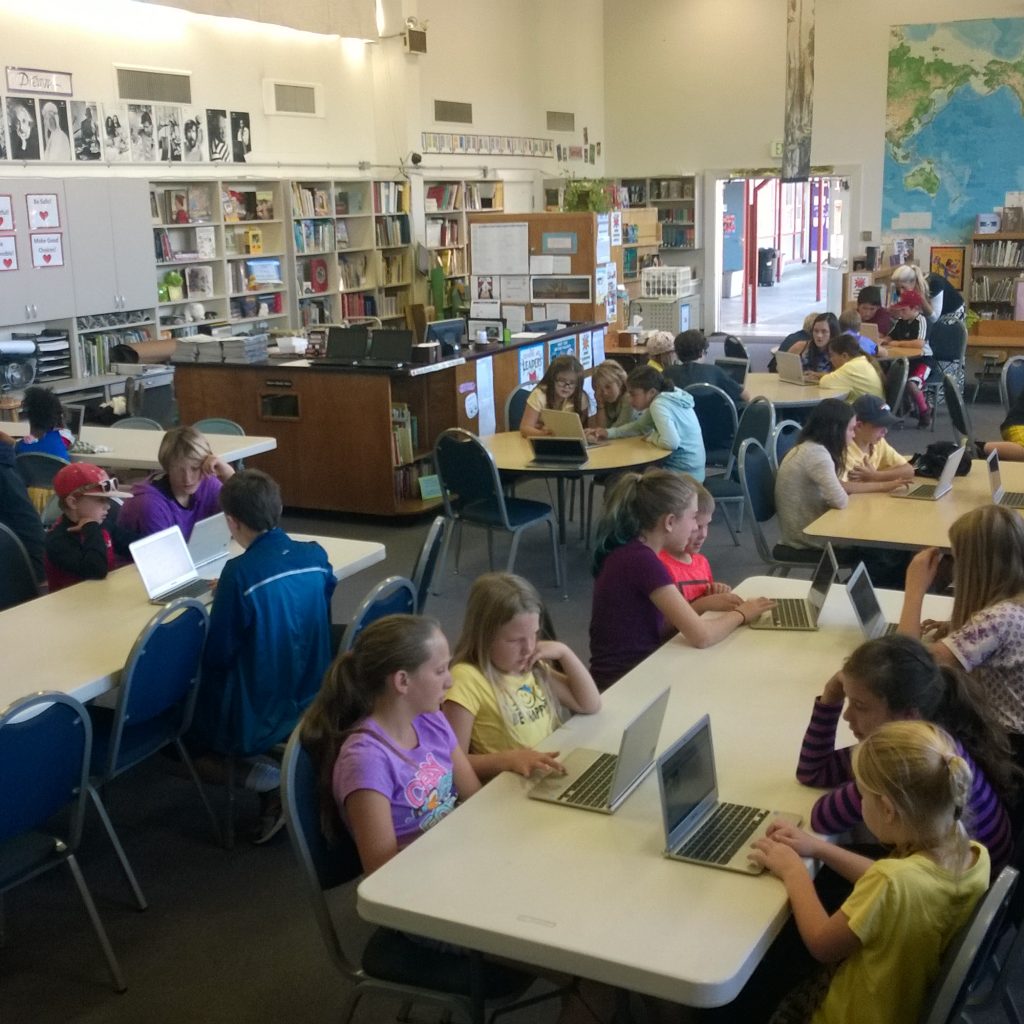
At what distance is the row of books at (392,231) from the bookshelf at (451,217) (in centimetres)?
32

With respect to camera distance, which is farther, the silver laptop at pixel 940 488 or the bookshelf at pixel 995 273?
the bookshelf at pixel 995 273

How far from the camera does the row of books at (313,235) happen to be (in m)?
10.9

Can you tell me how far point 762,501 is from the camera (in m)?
4.91

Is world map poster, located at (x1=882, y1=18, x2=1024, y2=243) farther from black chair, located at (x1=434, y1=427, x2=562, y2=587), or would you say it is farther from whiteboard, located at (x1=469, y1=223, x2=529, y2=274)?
black chair, located at (x1=434, y1=427, x2=562, y2=587)

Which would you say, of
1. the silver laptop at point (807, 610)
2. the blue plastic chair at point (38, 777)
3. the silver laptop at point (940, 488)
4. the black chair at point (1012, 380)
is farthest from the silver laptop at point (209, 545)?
the black chair at point (1012, 380)

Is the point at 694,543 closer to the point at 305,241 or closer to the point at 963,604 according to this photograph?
the point at 963,604

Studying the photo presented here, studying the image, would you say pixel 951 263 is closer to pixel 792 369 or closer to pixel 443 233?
pixel 443 233

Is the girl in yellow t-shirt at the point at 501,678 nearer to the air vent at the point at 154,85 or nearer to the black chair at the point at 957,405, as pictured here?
the black chair at the point at 957,405

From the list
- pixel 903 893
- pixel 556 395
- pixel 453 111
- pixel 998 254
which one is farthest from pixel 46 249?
pixel 998 254

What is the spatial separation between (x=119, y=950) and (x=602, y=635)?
1.48 metres

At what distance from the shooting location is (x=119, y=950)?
10.0 feet

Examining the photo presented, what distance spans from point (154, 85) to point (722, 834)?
354 inches

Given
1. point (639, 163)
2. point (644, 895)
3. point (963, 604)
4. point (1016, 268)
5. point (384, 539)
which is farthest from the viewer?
point (639, 163)

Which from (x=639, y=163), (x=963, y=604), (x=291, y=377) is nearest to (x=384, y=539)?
(x=291, y=377)
